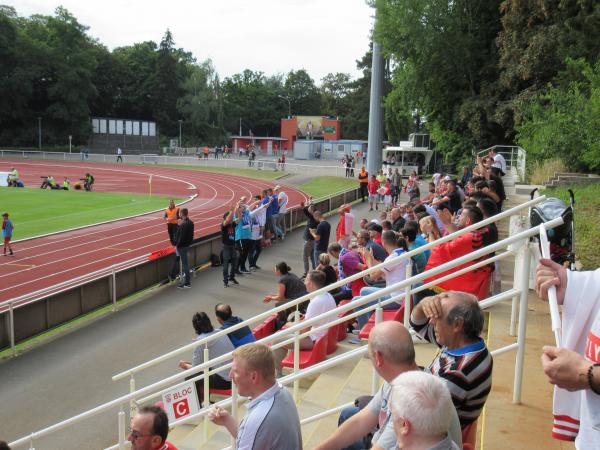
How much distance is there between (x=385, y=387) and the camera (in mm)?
3408

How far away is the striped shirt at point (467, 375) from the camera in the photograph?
3369 millimetres

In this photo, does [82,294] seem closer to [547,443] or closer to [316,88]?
[547,443]

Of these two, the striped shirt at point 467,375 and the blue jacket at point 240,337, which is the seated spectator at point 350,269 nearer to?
the blue jacket at point 240,337

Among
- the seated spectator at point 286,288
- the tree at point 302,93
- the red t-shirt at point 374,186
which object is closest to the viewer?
the seated spectator at point 286,288

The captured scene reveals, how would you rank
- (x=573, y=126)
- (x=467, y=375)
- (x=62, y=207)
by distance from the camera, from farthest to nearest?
(x=62, y=207), (x=573, y=126), (x=467, y=375)

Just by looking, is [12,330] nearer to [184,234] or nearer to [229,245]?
[184,234]

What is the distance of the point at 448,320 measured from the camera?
343 centimetres

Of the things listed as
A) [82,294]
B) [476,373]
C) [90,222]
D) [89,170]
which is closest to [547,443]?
[476,373]

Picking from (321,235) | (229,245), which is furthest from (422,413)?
(229,245)

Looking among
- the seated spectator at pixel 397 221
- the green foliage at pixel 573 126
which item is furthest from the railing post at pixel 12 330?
the green foliage at pixel 573 126

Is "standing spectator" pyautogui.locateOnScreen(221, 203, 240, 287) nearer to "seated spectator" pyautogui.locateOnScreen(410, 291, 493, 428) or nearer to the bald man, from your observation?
the bald man

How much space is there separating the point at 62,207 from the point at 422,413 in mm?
33737

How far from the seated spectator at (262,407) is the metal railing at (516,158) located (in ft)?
74.1

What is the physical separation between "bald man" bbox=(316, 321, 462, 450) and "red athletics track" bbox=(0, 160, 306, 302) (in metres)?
14.5
